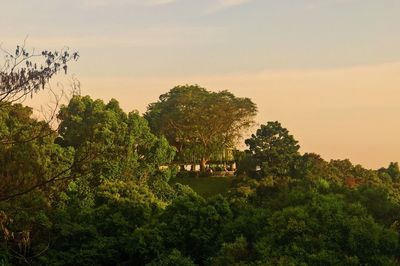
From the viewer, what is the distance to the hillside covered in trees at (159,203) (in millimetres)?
26055

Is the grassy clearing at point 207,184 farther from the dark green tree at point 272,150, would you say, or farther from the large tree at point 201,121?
the dark green tree at point 272,150

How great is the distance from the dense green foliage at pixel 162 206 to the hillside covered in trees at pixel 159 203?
0.23 ft

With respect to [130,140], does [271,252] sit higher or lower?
lower

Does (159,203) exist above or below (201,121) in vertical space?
below

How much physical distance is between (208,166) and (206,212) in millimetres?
42319

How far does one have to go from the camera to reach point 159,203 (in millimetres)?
44688

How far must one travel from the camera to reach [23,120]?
173 ft

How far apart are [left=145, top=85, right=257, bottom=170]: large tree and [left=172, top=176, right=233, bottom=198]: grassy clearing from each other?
421 cm

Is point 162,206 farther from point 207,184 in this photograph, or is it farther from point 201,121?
point 201,121

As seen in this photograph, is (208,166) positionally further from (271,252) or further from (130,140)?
(271,252)

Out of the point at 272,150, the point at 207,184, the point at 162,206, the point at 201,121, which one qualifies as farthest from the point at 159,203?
the point at 201,121

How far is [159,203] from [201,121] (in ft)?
93.5

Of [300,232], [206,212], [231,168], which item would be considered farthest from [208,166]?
[300,232]

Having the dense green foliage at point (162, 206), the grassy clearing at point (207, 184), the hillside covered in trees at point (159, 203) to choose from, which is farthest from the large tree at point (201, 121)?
the dense green foliage at point (162, 206)
